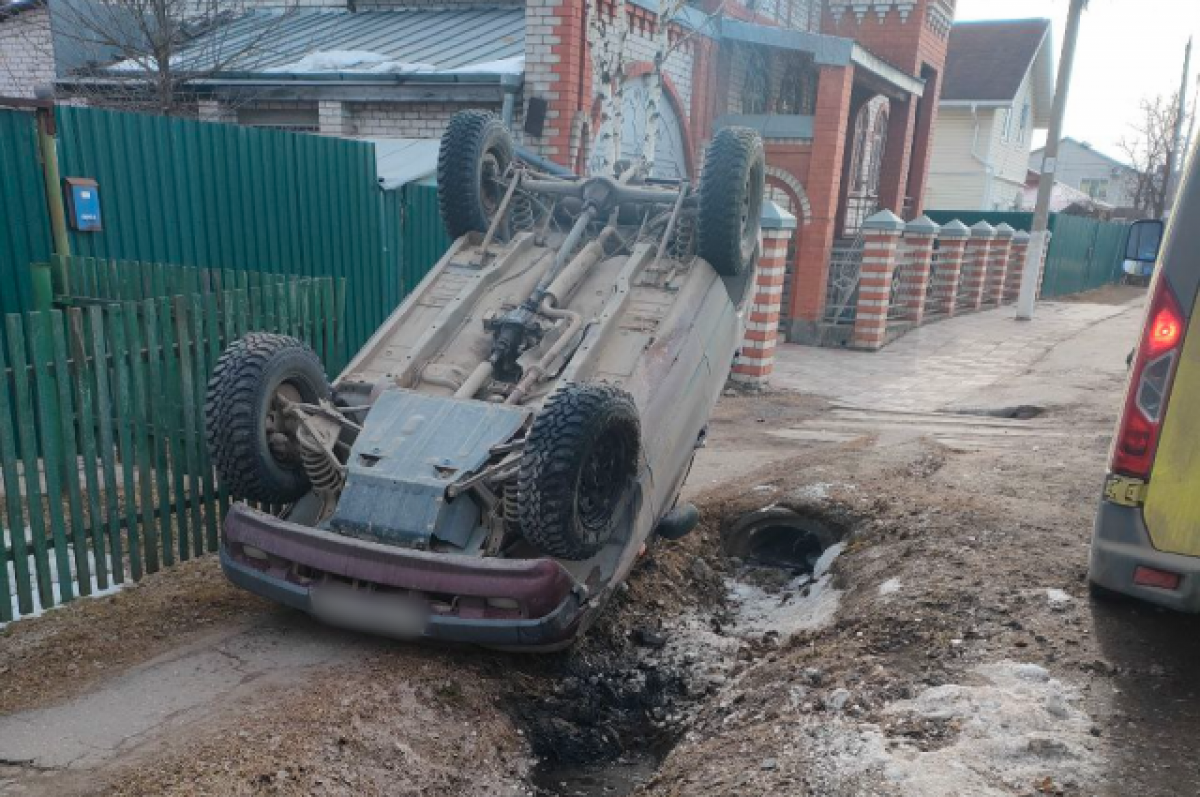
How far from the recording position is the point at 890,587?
4.51m

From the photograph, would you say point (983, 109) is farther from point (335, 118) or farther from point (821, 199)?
point (335, 118)

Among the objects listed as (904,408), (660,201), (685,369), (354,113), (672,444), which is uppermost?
(354,113)

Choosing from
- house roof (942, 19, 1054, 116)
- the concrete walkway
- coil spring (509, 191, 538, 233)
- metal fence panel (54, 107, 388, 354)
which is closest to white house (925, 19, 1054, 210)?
house roof (942, 19, 1054, 116)

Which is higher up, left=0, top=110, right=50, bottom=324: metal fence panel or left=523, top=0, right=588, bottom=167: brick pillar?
left=523, top=0, right=588, bottom=167: brick pillar

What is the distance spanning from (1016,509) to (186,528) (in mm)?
4690

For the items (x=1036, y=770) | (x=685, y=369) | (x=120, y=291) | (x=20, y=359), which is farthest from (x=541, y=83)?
(x=1036, y=770)

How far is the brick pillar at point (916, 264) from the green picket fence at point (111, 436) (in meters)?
13.3

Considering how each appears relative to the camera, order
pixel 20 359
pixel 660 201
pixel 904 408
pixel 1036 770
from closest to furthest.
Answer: pixel 1036 770 → pixel 20 359 → pixel 660 201 → pixel 904 408

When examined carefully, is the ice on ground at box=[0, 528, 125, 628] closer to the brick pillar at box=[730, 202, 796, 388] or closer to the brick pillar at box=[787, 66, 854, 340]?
the brick pillar at box=[730, 202, 796, 388]

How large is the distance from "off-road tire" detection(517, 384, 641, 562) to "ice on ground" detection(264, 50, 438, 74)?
8837mm

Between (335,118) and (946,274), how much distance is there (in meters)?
12.5

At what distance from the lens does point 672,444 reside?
4.73 m

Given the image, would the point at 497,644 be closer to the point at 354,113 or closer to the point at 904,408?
the point at 904,408

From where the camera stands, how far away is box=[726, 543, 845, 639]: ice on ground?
4.74 m
